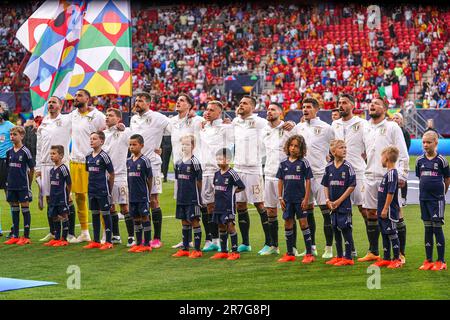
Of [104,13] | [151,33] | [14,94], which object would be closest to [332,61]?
[151,33]

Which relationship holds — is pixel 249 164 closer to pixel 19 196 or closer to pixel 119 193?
pixel 119 193

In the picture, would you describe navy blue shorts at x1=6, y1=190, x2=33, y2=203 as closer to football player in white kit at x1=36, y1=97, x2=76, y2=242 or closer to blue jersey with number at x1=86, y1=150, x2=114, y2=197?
football player in white kit at x1=36, y1=97, x2=76, y2=242

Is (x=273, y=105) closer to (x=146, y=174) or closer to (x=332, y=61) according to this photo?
(x=146, y=174)

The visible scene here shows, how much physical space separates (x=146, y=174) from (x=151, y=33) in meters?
27.9

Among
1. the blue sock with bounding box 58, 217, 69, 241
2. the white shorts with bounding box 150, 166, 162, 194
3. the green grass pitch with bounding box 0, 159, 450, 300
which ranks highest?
the white shorts with bounding box 150, 166, 162, 194

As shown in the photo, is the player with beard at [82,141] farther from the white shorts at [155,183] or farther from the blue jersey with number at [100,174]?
the white shorts at [155,183]

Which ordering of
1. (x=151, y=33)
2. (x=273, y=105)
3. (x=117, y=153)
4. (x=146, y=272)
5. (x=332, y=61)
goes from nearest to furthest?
(x=146, y=272) < (x=273, y=105) < (x=117, y=153) < (x=332, y=61) < (x=151, y=33)

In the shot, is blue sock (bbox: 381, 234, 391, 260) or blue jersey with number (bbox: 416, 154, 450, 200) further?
blue sock (bbox: 381, 234, 391, 260)

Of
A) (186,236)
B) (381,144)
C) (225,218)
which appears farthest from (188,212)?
(381,144)

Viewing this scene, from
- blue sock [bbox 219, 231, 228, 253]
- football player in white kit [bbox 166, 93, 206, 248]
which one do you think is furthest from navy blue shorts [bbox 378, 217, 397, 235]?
football player in white kit [bbox 166, 93, 206, 248]

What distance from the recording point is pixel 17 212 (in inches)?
525

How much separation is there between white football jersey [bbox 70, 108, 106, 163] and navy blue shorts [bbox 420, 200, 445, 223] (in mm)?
5266

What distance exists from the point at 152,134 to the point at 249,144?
154cm

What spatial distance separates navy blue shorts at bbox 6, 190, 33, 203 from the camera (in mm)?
13398
